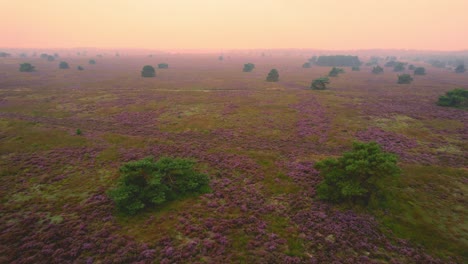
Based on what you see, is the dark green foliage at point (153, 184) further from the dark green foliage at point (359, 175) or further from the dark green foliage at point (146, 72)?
the dark green foliage at point (146, 72)

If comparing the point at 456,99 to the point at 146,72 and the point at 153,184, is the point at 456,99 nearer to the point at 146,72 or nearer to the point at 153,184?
the point at 153,184

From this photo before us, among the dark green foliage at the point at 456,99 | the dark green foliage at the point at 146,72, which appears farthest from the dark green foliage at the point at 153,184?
the dark green foliage at the point at 146,72

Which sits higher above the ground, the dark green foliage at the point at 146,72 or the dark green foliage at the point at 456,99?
the dark green foliage at the point at 146,72

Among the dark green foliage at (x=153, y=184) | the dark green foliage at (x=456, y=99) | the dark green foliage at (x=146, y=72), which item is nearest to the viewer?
the dark green foliage at (x=153, y=184)

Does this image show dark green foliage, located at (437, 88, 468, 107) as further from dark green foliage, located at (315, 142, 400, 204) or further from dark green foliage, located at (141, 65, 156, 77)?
dark green foliage, located at (141, 65, 156, 77)

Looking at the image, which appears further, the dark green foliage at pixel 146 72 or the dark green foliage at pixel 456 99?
the dark green foliage at pixel 146 72

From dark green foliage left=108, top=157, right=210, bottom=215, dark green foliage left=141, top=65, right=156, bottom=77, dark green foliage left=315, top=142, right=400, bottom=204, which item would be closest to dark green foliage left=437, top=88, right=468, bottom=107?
dark green foliage left=315, top=142, right=400, bottom=204

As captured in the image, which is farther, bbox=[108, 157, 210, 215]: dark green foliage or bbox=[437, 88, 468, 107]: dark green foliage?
bbox=[437, 88, 468, 107]: dark green foliage
